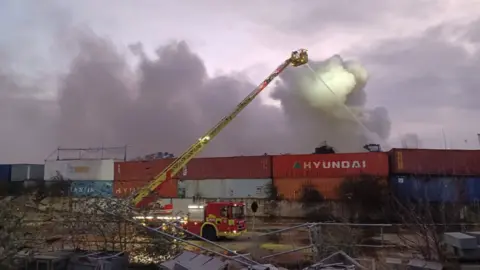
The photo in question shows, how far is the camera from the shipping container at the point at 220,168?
45.6 meters

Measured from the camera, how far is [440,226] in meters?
11.9

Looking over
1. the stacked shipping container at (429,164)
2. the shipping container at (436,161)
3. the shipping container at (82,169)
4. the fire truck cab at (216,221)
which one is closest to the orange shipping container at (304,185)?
the stacked shipping container at (429,164)

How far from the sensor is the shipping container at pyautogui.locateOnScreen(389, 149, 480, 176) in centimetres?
3853

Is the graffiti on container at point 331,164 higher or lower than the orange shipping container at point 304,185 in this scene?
higher

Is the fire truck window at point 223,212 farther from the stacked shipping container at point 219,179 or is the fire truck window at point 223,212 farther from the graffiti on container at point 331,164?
the graffiti on container at point 331,164

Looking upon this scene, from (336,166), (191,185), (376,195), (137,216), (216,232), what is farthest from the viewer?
(191,185)

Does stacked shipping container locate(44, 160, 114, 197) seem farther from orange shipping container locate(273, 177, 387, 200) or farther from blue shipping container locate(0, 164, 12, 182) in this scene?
orange shipping container locate(273, 177, 387, 200)

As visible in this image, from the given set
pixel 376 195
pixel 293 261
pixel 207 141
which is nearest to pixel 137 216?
pixel 293 261

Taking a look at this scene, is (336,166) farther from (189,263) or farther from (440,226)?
(189,263)

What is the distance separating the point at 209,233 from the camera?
24.4 m

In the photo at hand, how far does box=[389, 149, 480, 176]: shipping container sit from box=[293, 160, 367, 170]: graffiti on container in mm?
3157

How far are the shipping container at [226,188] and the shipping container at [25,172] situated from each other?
32.6 meters

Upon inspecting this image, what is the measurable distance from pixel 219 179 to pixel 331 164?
12.2 m

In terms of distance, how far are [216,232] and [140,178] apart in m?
29.7
